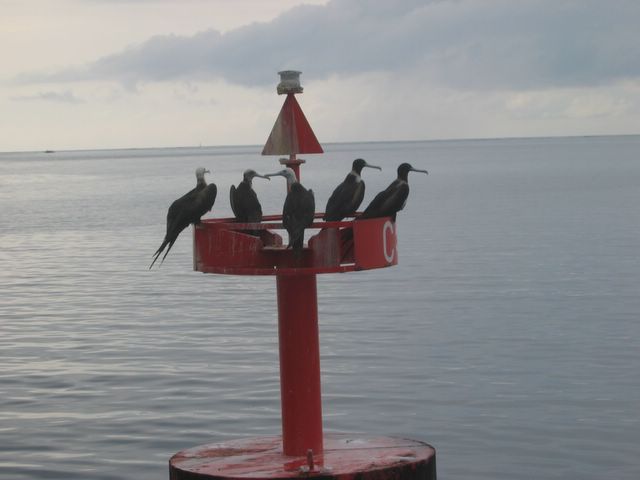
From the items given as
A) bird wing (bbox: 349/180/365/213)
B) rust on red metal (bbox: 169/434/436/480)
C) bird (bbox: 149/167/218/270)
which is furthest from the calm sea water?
bird wing (bbox: 349/180/365/213)

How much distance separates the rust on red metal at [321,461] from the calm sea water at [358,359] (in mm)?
5987

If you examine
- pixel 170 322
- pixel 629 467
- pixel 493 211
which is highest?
pixel 493 211

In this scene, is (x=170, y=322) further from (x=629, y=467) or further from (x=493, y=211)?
(x=493, y=211)

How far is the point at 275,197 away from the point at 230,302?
61.1 metres

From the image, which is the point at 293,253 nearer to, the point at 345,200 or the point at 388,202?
the point at 345,200

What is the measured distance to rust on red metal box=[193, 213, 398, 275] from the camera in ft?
29.2

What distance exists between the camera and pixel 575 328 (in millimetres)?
26562

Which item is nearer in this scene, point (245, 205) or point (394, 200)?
point (394, 200)

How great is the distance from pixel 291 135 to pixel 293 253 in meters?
0.93

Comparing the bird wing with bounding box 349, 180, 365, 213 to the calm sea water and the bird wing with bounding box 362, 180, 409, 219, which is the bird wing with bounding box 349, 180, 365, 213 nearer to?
the bird wing with bounding box 362, 180, 409, 219

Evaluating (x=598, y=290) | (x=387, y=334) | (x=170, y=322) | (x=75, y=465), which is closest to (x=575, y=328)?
(x=387, y=334)

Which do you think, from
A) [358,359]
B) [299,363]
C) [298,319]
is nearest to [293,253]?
[298,319]

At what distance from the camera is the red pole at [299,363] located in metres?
9.31

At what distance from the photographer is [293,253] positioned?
9102 mm
